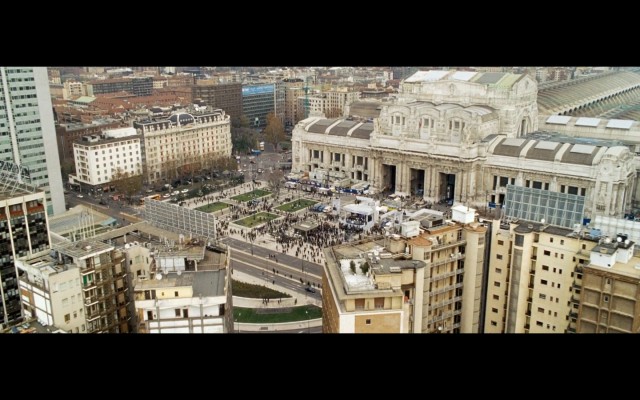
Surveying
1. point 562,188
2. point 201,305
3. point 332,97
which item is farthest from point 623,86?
point 201,305

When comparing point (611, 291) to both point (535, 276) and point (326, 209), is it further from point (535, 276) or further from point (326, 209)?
point (326, 209)

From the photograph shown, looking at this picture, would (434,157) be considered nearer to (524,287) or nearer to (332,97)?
(524,287)

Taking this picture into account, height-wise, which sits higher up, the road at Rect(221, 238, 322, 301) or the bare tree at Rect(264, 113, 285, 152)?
the bare tree at Rect(264, 113, 285, 152)

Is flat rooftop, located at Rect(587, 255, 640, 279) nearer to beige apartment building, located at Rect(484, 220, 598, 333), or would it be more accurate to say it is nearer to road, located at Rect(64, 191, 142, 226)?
beige apartment building, located at Rect(484, 220, 598, 333)

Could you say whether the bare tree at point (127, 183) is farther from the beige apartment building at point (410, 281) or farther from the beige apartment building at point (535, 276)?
the beige apartment building at point (535, 276)

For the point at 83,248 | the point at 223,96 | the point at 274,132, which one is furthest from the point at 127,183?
the point at 223,96

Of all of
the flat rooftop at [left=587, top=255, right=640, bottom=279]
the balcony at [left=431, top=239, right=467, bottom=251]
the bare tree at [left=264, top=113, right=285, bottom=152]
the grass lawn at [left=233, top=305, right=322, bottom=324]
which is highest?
the balcony at [left=431, top=239, right=467, bottom=251]

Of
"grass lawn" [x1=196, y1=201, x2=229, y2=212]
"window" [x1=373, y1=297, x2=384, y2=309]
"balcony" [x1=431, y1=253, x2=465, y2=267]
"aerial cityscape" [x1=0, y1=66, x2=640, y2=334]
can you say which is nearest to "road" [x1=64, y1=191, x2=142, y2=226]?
"aerial cityscape" [x1=0, y1=66, x2=640, y2=334]
